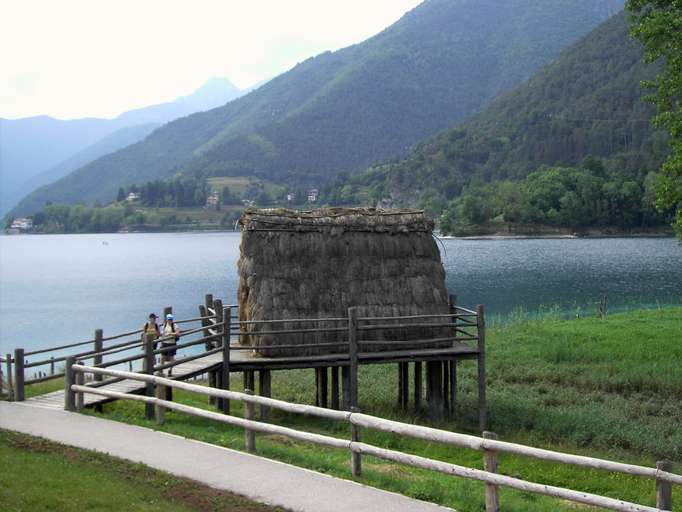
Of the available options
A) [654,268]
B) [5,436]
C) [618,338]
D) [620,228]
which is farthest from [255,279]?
[620,228]

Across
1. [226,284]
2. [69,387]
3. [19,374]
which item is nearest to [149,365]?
[69,387]

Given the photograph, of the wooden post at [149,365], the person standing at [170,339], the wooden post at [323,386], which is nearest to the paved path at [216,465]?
the wooden post at [149,365]

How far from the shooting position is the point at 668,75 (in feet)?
80.0

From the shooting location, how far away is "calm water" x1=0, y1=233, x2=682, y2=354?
52344 mm

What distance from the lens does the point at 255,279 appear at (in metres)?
19.8

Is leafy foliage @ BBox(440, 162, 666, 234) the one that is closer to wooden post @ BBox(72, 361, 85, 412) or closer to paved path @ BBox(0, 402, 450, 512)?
wooden post @ BBox(72, 361, 85, 412)

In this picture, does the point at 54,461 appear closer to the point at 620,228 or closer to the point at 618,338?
the point at 618,338

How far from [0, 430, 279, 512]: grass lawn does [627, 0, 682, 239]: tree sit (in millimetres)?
18743

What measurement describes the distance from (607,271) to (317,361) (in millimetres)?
58291

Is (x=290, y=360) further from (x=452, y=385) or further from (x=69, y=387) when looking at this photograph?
(x=69, y=387)

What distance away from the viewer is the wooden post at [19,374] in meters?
15.6

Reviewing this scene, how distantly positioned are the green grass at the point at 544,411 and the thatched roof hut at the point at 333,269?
2.48 metres

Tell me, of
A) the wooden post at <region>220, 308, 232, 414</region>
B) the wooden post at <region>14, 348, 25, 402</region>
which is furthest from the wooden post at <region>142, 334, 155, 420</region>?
the wooden post at <region>220, 308, 232, 414</region>

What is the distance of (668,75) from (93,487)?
826 inches
